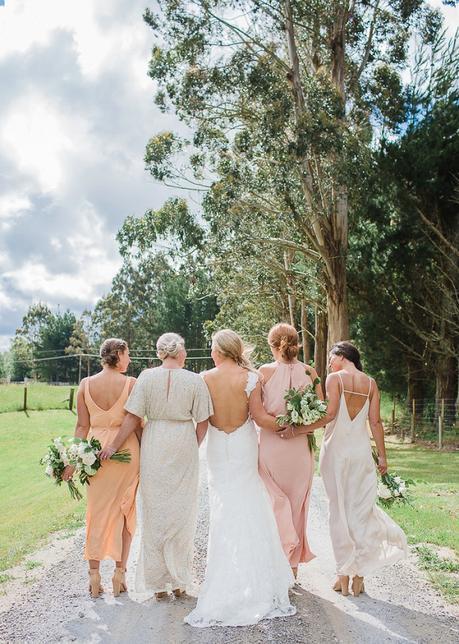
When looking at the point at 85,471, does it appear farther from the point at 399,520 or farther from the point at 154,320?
the point at 154,320

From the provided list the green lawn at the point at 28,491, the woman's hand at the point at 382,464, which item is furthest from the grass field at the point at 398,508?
the woman's hand at the point at 382,464

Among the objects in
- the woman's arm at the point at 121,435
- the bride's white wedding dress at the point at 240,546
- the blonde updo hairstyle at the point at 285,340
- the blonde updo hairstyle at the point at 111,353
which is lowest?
the bride's white wedding dress at the point at 240,546

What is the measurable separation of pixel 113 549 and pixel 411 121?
20.4 metres

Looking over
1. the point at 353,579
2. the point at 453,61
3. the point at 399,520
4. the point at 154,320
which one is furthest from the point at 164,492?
the point at 154,320

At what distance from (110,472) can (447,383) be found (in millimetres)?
20465

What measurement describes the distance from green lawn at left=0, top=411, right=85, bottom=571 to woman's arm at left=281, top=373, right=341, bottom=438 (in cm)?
348

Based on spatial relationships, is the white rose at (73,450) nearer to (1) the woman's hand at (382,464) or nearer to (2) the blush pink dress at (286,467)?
(2) the blush pink dress at (286,467)

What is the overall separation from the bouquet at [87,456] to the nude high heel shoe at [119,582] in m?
0.78

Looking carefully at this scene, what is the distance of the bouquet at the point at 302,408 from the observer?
5.75 meters

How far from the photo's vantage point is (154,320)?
78.9 meters

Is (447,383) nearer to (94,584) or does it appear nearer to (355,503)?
(355,503)

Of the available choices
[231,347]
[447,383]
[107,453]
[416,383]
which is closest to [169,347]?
[231,347]

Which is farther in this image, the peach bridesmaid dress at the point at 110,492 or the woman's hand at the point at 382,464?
the woman's hand at the point at 382,464

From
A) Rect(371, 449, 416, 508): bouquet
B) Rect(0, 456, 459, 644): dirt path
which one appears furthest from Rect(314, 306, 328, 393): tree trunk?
Rect(371, 449, 416, 508): bouquet
